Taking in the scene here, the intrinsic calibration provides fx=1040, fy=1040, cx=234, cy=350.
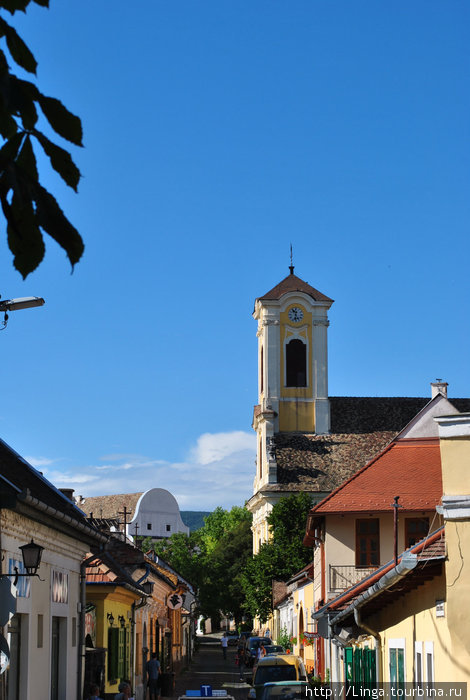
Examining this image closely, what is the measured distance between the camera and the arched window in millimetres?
68250

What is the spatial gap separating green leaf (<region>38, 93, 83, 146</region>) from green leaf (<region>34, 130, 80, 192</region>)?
1.8 inches

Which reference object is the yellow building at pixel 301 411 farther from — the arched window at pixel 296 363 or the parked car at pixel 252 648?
the parked car at pixel 252 648

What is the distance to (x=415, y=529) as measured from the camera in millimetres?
33438

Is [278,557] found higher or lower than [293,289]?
lower

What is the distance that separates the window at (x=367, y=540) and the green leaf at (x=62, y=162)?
1223 inches

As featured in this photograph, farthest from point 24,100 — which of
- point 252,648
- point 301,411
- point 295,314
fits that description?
point 295,314

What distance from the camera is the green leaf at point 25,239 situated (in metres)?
3.12

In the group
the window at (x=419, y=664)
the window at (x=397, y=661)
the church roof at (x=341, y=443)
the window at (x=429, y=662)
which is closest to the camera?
the window at (x=429, y=662)

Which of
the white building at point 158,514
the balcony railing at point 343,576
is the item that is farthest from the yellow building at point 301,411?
the white building at point 158,514

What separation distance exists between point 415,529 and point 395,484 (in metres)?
1.58

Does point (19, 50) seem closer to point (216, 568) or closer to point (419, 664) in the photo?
point (419, 664)

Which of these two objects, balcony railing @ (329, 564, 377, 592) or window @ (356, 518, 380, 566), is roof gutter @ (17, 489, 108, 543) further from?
window @ (356, 518, 380, 566)

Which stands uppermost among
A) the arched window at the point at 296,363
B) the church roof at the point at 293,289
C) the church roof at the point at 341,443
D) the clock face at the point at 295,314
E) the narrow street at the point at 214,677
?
the church roof at the point at 293,289

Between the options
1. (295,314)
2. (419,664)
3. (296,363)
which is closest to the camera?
(419,664)
